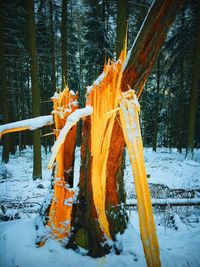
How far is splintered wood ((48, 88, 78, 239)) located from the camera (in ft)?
7.26

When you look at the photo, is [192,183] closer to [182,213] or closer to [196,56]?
[182,213]

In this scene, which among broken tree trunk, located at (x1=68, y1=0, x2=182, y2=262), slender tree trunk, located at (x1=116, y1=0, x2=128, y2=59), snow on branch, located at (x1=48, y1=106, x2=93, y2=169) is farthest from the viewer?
slender tree trunk, located at (x1=116, y1=0, x2=128, y2=59)

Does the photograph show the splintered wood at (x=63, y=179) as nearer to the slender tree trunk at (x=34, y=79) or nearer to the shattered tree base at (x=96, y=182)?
the shattered tree base at (x=96, y=182)

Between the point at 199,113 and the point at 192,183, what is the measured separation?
1094cm

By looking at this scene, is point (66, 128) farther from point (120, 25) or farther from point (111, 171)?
point (120, 25)

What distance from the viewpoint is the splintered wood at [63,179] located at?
2213 mm

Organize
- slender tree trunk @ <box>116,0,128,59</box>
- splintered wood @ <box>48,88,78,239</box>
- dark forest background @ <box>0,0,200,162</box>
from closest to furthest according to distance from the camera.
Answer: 1. splintered wood @ <box>48,88,78,239</box>
2. slender tree trunk @ <box>116,0,128,59</box>
3. dark forest background @ <box>0,0,200,162</box>

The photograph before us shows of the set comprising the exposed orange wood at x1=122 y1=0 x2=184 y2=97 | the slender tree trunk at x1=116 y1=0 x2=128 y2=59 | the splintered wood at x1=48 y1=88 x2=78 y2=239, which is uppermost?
the slender tree trunk at x1=116 y1=0 x2=128 y2=59

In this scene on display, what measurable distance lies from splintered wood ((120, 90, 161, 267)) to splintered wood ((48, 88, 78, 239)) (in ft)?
3.01

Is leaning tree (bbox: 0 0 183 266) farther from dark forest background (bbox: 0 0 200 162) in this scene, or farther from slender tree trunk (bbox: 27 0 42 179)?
slender tree trunk (bbox: 27 0 42 179)

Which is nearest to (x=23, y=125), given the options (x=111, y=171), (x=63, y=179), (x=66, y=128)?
(x=66, y=128)

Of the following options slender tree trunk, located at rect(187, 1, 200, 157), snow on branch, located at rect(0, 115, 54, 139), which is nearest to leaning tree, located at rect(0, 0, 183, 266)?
snow on branch, located at rect(0, 115, 54, 139)

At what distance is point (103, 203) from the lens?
2.03 metres

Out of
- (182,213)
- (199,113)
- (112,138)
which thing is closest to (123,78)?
(112,138)
